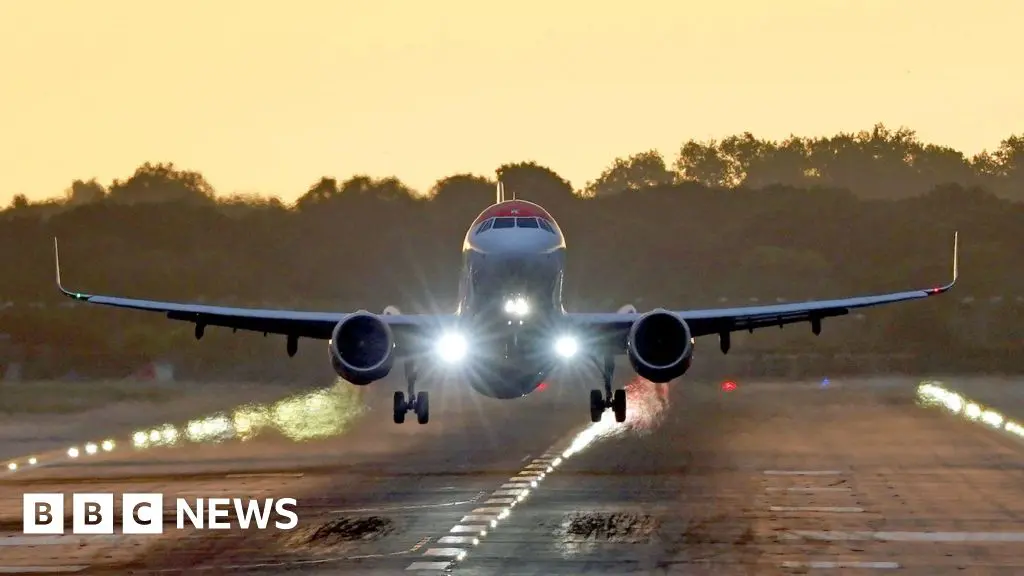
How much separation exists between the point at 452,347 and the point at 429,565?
15.2 metres

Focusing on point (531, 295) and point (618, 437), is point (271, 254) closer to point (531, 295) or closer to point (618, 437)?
point (618, 437)

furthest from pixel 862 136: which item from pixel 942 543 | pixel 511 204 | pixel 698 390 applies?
pixel 942 543

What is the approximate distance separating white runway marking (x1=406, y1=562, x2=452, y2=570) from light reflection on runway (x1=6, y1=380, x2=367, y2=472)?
1859 cm

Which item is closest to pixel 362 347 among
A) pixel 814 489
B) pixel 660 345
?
pixel 660 345

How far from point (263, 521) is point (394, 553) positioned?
4.90 meters

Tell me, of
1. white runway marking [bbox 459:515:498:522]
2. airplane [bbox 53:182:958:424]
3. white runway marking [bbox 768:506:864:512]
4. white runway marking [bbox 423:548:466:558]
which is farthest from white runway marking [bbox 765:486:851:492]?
white runway marking [bbox 423:548:466:558]

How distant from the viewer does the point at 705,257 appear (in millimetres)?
113375

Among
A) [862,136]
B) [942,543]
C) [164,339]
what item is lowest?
[942,543]

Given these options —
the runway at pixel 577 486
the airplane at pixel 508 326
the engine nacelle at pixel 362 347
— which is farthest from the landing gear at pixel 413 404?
the engine nacelle at pixel 362 347

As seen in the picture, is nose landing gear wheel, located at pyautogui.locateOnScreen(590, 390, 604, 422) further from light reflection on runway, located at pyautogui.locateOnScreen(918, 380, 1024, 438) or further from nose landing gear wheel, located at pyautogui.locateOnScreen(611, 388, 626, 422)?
A: light reflection on runway, located at pyautogui.locateOnScreen(918, 380, 1024, 438)

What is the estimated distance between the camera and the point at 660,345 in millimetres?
35719

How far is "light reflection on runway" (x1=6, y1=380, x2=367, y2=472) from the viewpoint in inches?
1677

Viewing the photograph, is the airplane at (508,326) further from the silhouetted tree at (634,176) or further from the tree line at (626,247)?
the silhouetted tree at (634,176)

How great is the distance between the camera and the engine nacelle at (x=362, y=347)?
3528 centimetres
